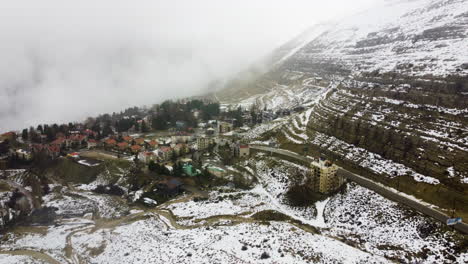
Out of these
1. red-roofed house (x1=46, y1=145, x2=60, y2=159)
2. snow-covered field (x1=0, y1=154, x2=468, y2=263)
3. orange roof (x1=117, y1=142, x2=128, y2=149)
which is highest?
red-roofed house (x1=46, y1=145, x2=60, y2=159)

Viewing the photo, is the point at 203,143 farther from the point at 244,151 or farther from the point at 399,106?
the point at 399,106

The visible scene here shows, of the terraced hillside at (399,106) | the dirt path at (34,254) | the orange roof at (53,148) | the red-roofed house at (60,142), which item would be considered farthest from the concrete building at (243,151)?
the red-roofed house at (60,142)

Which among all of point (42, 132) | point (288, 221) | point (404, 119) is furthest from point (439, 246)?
point (42, 132)

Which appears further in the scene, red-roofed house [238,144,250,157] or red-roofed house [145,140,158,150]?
red-roofed house [145,140,158,150]

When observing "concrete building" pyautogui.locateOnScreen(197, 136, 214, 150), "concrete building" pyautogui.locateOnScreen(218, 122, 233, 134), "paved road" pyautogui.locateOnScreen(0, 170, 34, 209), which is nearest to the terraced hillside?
"concrete building" pyautogui.locateOnScreen(218, 122, 233, 134)

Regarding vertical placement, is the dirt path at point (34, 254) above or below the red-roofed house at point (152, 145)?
below

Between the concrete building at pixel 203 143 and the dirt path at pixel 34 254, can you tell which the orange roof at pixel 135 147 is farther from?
the dirt path at pixel 34 254

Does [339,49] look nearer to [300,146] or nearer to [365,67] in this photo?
[365,67]

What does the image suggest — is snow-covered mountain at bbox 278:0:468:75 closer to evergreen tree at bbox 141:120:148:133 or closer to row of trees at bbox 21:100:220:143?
row of trees at bbox 21:100:220:143
